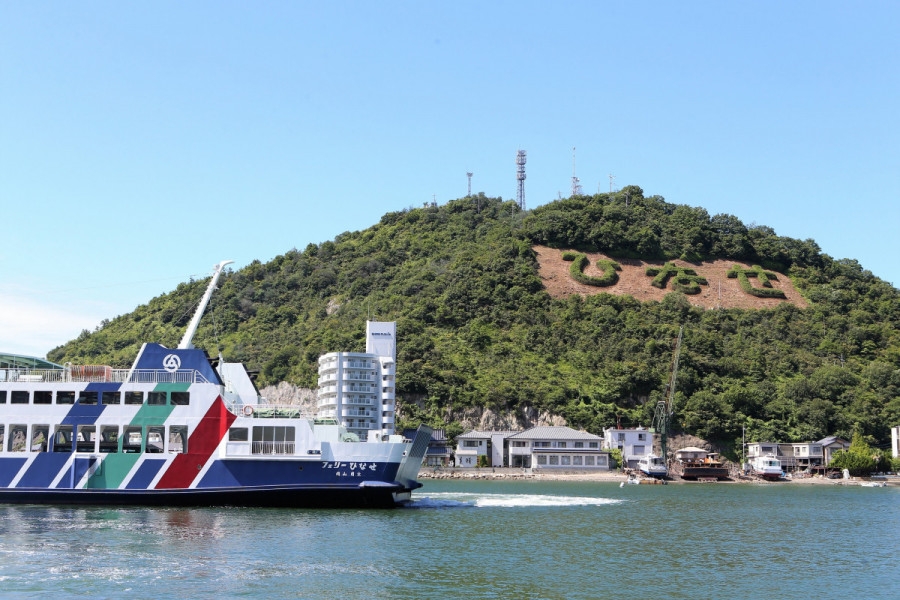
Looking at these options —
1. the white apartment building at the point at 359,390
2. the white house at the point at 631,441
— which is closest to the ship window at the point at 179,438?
the white apartment building at the point at 359,390

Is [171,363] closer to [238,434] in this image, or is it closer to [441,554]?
[238,434]

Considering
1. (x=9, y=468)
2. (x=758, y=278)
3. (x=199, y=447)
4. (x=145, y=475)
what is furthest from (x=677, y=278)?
(x=9, y=468)

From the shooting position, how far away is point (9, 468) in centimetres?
4003

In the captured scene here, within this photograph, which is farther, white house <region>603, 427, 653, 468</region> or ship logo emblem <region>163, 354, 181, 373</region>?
white house <region>603, 427, 653, 468</region>

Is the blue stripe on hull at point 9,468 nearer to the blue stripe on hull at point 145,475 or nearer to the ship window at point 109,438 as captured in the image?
the ship window at point 109,438

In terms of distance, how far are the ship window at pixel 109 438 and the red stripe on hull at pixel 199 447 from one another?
3225 millimetres

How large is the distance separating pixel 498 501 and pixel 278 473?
54.6ft

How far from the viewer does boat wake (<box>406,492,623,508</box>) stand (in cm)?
4748

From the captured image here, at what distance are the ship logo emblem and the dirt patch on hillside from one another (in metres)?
91.7

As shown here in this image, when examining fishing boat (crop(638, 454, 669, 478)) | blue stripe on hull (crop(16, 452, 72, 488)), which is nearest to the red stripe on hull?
blue stripe on hull (crop(16, 452, 72, 488))

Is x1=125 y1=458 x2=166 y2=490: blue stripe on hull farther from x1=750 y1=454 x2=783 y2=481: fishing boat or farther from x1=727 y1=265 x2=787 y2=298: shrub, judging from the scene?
x1=727 y1=265 x2=787 y2=298: shrub

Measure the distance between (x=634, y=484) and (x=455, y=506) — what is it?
38.7 metres

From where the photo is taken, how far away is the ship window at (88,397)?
134ft

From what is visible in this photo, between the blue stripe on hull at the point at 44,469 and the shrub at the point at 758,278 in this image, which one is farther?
the shrub at the point at 758,278
